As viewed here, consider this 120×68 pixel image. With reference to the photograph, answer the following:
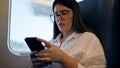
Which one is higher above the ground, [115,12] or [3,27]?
[115,12]

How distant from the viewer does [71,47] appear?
1084 millimetres

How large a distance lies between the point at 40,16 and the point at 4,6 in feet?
1.01

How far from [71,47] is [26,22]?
0.52 metres

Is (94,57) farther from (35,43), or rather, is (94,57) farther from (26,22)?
(26,22)

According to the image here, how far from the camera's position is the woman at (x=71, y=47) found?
0.90m

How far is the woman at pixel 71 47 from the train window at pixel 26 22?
0.30 metres

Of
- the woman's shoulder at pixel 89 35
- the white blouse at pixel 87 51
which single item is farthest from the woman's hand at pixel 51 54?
the woman's shoulder at pixel 89 35

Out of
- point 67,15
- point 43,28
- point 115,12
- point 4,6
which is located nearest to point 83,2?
point 67,15

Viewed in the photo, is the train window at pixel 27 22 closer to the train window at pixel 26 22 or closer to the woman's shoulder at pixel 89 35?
the train window at pixel 26 22

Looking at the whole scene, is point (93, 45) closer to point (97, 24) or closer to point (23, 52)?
point (97, 24)

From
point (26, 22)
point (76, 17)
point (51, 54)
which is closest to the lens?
point (51, 54)

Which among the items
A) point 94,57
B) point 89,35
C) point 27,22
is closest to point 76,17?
point 89,35

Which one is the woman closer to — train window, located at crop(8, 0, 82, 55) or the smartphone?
the smartphone

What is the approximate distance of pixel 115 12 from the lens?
3.34ft
